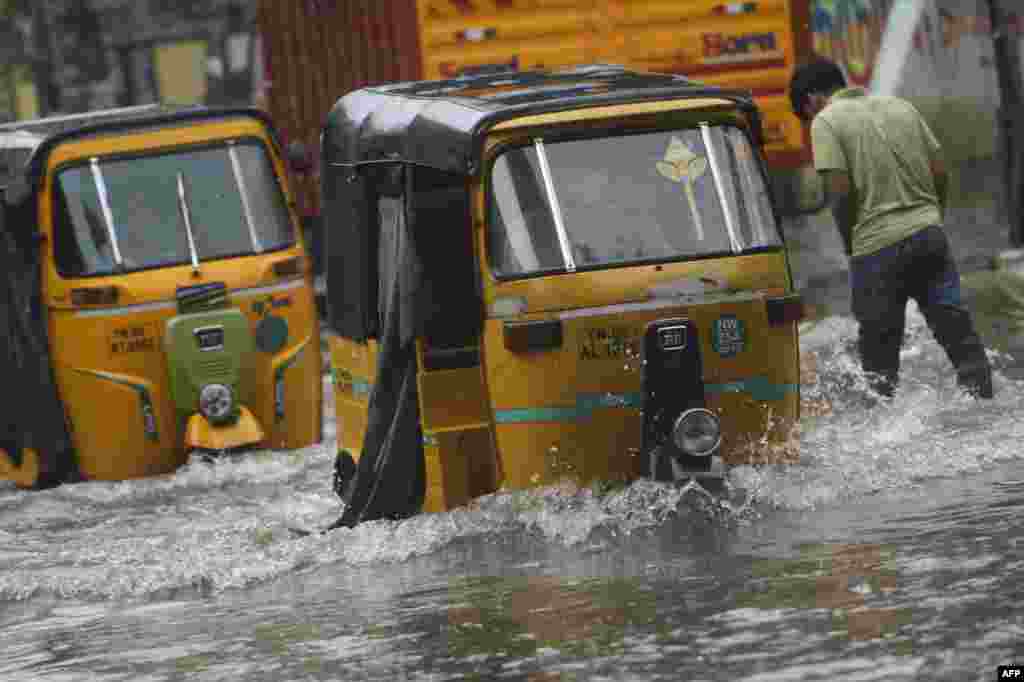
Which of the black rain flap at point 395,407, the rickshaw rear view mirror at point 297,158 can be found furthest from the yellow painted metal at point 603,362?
the rickshaw rear view mirror at point 297,158

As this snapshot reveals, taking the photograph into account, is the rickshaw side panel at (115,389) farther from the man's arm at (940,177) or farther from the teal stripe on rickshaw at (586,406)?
the teal stripe on rickshaw at (586,406)

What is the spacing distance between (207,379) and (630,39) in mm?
6329

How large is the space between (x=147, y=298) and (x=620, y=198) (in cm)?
472

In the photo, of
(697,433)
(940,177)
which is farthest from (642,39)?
(697,433)

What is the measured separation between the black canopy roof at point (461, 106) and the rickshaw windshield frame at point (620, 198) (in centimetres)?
11

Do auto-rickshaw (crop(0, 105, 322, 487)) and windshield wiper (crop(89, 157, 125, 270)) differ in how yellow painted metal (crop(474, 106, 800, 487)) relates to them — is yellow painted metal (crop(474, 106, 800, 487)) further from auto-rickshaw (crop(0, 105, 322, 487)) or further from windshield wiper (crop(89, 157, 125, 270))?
windshield wiper (crop(89, 157, 125, 270))

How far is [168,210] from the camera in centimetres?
1411

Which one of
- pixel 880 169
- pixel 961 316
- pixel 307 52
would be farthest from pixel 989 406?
pixel 307 52

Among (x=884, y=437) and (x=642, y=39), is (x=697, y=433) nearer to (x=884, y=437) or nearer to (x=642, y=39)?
(x=884, y=437)

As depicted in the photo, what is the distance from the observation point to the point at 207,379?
45.2ft

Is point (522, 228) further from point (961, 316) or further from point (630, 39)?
point (630, 39)

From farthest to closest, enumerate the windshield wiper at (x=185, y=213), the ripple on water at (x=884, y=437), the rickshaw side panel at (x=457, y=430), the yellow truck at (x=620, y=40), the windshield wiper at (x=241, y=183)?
the yellow truck at (x=620, y=40), the windshield wiper at (x=241, y=183), the windshield wiper at (x=185, y=213), the rickshaw side panel at (x=457, y=430), the ripple on water at (x=884, y=437)

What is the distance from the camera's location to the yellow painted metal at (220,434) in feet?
45.1

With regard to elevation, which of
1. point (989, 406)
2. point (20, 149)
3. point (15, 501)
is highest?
point (20, 149)
